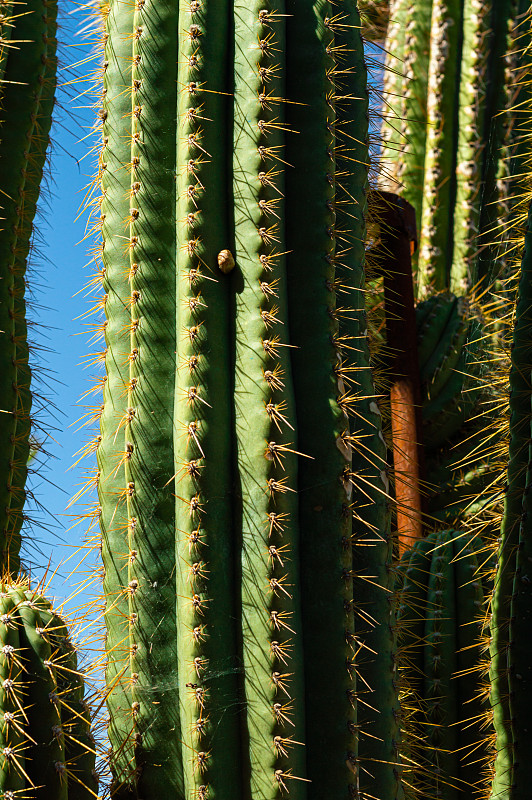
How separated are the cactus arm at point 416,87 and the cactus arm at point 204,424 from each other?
2.86 metres

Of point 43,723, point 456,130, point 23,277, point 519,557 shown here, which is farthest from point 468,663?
point 456,130

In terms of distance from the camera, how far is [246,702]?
1.88 m

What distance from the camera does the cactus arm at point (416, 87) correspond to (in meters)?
4.85

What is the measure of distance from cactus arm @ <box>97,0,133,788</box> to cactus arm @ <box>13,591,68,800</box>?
11.5 inches

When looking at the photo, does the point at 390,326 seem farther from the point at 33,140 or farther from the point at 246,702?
the point at 246,702

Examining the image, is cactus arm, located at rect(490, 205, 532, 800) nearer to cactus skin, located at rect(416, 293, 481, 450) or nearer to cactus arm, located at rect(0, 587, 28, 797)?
cactus arm, located at rect(0, 587, 28, 797)

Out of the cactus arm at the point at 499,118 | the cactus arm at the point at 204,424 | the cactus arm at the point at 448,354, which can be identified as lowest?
the cactus arm at the point at 204,424

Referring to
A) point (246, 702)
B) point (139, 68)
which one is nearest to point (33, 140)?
point (139, 68)

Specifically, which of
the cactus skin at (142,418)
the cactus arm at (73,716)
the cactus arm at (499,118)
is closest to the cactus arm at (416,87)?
the cactus arm at (499,118)

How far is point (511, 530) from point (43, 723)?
1207 mm

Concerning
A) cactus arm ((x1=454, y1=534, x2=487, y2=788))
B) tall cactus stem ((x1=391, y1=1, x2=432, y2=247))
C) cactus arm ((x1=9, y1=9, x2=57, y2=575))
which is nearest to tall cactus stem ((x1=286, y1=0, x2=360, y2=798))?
cactus arm ((x1=454, y1=534, x2=487, y2=788))

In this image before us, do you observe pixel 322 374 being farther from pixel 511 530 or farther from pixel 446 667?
pixel 446 667

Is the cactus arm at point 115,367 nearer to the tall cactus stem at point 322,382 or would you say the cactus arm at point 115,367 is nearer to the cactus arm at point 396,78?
the tall cactus stem at point 322,382

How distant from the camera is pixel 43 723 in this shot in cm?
171
